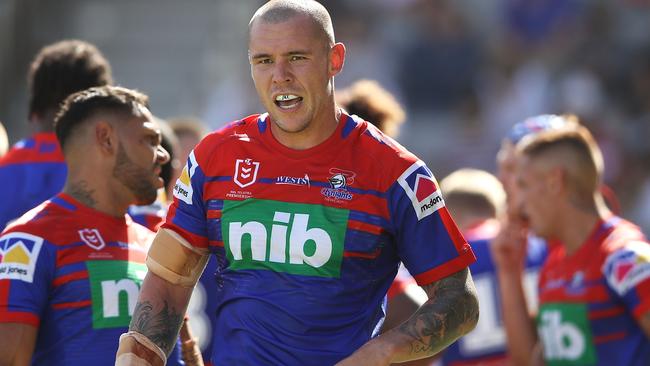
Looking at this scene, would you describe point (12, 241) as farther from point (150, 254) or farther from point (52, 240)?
point (150, 254)

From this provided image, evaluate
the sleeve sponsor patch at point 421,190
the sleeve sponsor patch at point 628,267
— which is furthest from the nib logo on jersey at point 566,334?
the sleeve sponsor patch at point 421,190

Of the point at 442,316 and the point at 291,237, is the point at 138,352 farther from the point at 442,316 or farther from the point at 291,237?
the point at 442,316

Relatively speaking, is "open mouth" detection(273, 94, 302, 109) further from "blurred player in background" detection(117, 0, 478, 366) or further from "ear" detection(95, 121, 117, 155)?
"ear" detection(95, 121, 117, 155)

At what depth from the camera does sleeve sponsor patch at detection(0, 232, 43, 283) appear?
4762mm

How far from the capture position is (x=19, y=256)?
4785 mm

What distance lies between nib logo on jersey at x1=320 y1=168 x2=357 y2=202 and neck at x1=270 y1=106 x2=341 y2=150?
16 centimetres

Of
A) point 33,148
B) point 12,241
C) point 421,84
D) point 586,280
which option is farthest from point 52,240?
point 421,84

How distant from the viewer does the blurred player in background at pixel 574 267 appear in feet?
20.5

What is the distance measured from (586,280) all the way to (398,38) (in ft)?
31.3

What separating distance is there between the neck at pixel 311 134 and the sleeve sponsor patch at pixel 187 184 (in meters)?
0.36

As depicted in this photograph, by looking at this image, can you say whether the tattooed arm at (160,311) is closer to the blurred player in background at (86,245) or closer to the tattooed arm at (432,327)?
the blurred player in background at (86,245)

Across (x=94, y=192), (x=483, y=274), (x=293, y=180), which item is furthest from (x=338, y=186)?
(x=483, y=274)

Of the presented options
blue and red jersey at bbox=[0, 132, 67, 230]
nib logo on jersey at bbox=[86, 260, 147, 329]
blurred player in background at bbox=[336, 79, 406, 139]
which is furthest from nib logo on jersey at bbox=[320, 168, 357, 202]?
blue and red jersey at bbox=[0, 132, 67, 230]

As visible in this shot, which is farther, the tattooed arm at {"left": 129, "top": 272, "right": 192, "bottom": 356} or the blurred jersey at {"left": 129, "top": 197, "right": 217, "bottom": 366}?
the blurred jersey at {"left": 129, "top": 197, "right": 217, "bottom": 366}
